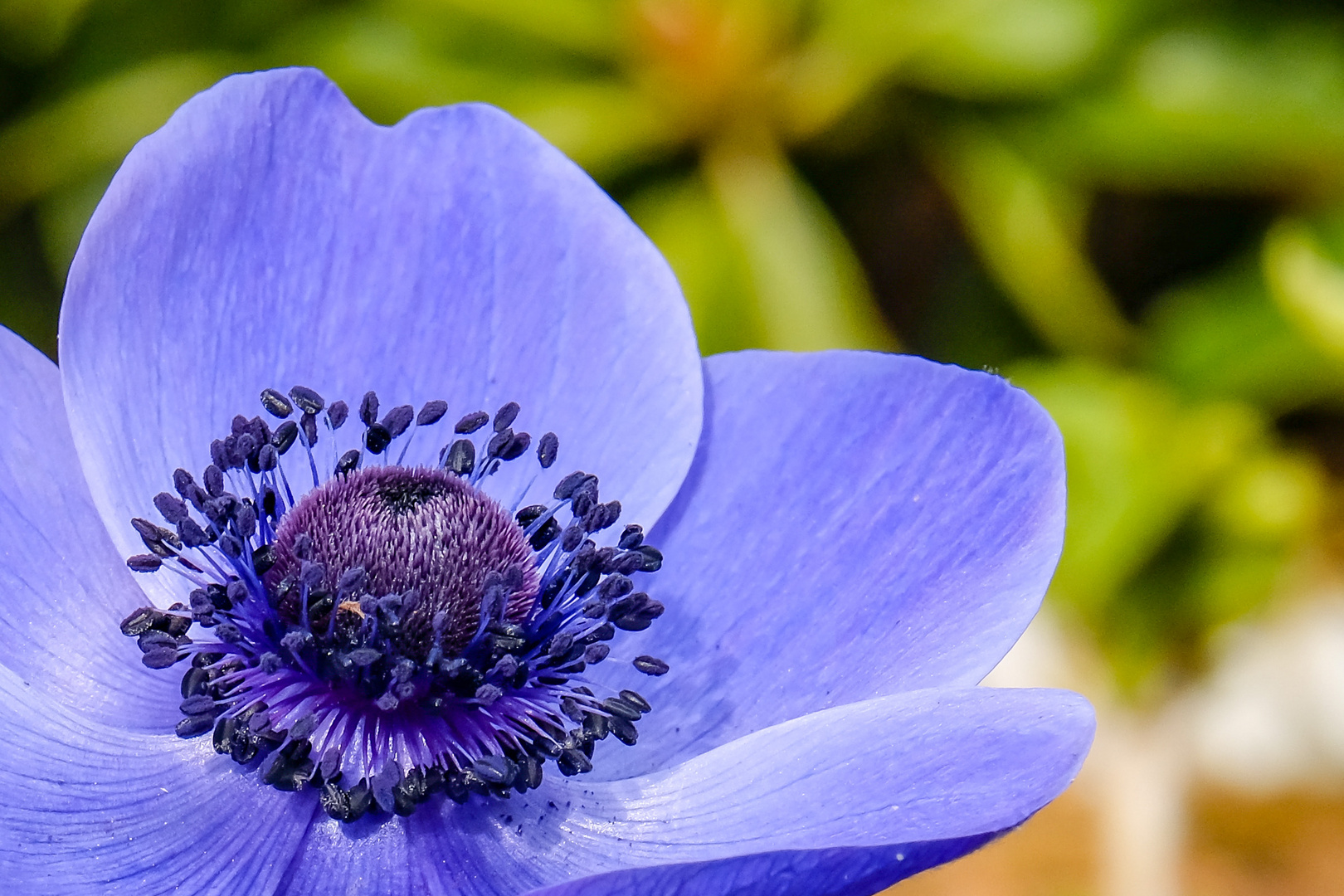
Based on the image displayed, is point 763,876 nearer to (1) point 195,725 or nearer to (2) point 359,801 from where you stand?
(2) point 359,801

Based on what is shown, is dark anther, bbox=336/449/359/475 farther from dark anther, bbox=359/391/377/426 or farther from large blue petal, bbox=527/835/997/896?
large blue petal, bbox=527/835/997/896

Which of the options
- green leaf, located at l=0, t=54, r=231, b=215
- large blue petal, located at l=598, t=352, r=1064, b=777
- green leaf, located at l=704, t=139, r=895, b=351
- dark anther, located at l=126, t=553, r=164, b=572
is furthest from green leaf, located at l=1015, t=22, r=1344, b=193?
dark anther, located at l=126, t=553, r=164, b=572

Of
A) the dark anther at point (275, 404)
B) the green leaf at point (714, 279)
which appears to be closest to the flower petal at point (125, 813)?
the dark anther at point (275, 404)

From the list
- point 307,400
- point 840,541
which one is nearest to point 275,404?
point 307,400

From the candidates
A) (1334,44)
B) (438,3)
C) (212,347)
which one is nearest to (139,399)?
(212,347)

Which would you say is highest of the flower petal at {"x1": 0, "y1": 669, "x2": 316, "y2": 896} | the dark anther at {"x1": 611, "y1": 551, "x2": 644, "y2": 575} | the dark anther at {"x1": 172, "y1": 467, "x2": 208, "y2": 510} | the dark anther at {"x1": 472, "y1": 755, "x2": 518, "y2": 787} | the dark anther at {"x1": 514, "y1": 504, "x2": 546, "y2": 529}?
the dark anther at {"x1": 514, "y1": 504, "x2": 546, "y2": 529}

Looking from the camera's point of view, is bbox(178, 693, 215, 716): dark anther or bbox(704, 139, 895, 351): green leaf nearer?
bbox(178, 693, 215, 716): dark anther

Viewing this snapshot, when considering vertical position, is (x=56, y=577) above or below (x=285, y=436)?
below
